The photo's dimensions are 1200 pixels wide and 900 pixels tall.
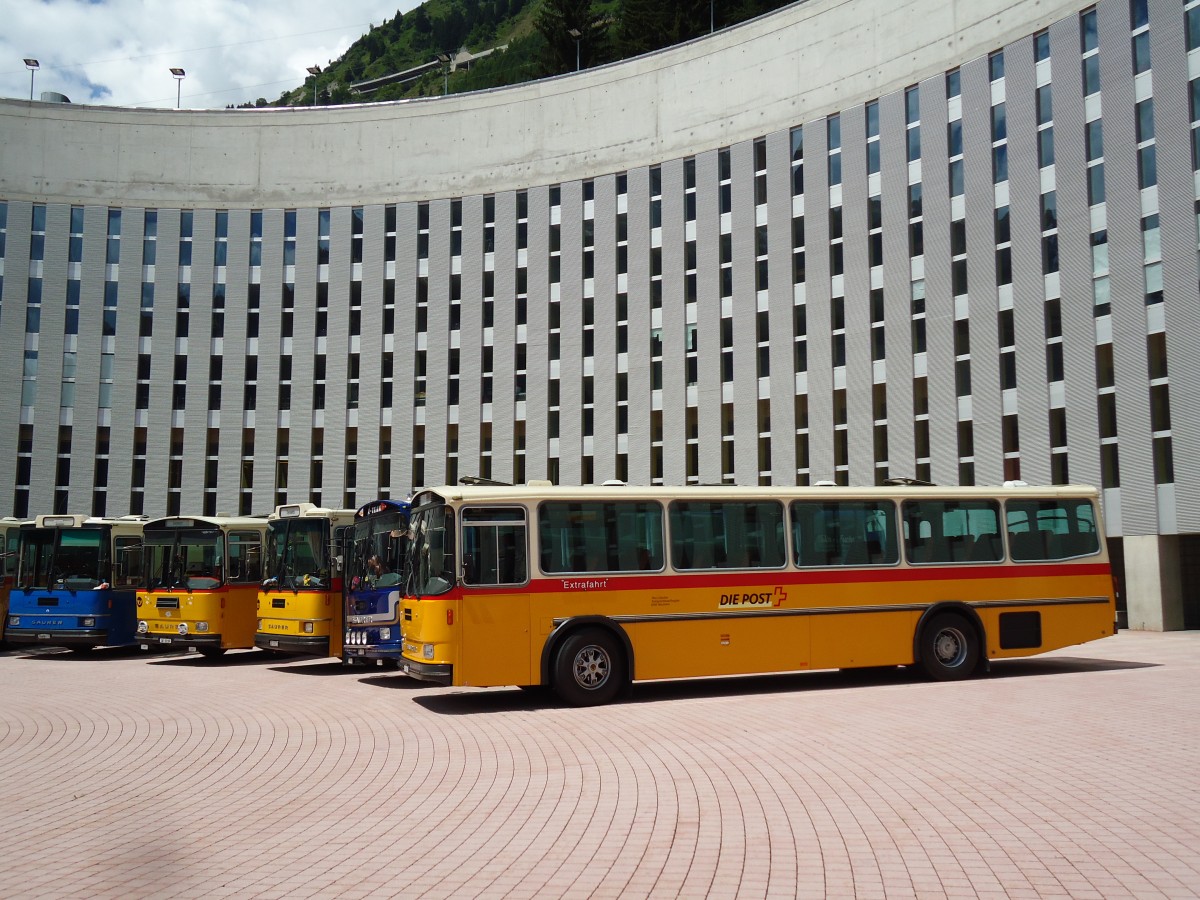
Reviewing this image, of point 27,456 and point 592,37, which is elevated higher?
point 592,37

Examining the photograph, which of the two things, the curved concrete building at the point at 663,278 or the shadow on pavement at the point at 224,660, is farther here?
the curved concrete building at the point at 663,278

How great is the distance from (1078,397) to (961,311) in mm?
5811

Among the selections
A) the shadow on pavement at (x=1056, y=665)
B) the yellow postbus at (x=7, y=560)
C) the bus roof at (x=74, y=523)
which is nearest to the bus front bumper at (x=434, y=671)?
the shadow on pavement at (x=1056, y=665)

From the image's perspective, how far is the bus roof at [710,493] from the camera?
47.7 ft

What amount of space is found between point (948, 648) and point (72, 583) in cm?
1752

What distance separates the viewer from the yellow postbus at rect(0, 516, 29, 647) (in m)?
23.8

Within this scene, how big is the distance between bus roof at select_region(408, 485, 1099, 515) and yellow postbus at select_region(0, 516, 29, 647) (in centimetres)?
1258

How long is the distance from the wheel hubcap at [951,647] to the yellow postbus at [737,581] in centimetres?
3

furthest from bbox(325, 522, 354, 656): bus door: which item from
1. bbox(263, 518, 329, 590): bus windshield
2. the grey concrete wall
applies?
the grey concrete wall

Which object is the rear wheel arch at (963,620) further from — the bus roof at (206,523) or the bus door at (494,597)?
the bus roof at (206,523)

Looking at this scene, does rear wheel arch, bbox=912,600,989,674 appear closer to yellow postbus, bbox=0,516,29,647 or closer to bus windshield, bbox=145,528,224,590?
bus windshield, bbox=145,528,224,590

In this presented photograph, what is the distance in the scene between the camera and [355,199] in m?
56.7

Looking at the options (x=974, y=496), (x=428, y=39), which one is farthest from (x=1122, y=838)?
(x=428, y=39)

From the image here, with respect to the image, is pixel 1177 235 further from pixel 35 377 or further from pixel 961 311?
pixel 35 377
